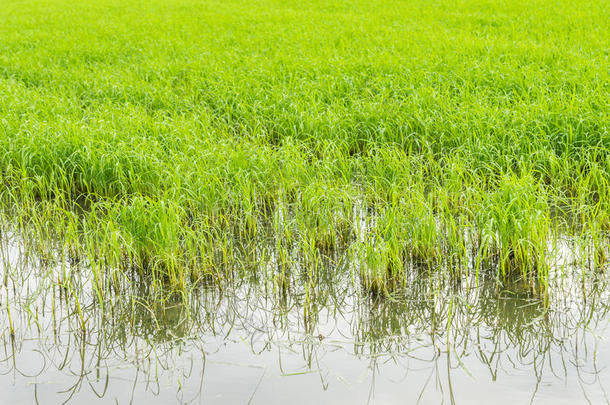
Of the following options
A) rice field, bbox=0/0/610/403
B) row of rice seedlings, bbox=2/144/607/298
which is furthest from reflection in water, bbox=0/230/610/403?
row of rice seedlings, bbox=2/144/607/298

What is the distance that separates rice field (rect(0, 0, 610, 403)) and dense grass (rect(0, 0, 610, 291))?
36 millimetres

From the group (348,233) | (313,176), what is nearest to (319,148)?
(313,176)

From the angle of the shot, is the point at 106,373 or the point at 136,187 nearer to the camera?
the point at 106,373

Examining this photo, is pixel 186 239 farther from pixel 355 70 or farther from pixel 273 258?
pixel 355 70

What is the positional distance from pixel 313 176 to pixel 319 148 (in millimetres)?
1044

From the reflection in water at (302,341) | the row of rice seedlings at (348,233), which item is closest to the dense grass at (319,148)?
the row of rice seedlings at (348,233)

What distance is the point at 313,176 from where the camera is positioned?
6398 millimetres

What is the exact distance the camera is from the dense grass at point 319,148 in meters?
4.85

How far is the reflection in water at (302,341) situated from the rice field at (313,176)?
0.03 meters

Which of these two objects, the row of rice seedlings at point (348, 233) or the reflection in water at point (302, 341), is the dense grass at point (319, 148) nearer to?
the row of rice seedlings at point (348, 233)

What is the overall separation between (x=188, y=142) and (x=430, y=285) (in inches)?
143

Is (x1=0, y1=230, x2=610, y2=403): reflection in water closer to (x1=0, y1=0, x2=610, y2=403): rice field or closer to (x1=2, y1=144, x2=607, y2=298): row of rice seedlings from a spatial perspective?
(x1=0, y1=0, x2=610, y2=403): rice field

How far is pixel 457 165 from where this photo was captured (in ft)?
20.8

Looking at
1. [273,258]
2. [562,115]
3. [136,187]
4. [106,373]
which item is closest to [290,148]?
[136,187]
